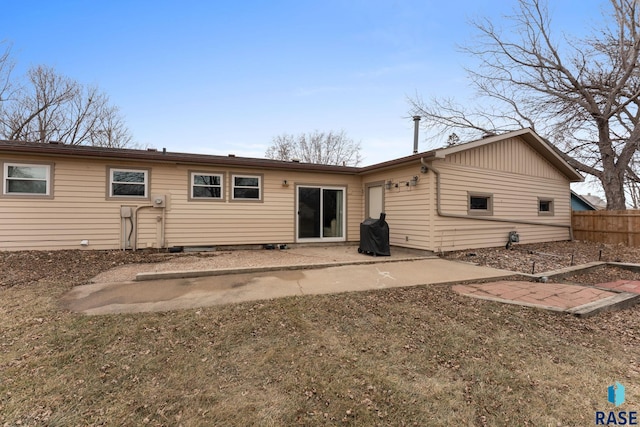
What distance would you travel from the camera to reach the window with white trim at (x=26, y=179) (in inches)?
267

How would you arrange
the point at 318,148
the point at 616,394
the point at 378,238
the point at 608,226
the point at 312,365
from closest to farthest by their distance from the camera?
the point at 616,394
the point at 312,365
the point at 378,238
the point at 608,226
the point at 318,148

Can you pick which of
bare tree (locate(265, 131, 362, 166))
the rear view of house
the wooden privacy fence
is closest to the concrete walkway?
the rear view of house

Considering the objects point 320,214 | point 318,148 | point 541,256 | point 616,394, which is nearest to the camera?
point 616,394

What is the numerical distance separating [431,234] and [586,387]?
536 centimetres

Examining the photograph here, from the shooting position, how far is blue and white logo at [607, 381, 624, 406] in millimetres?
2074

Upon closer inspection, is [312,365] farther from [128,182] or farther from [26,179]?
[26,179]

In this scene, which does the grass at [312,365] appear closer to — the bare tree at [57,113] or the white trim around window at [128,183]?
the white trim around window at [128,183]

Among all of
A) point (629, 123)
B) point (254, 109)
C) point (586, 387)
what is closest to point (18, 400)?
point (586, 387)

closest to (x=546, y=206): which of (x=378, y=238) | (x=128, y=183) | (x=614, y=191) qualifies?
(x=614, y=191)

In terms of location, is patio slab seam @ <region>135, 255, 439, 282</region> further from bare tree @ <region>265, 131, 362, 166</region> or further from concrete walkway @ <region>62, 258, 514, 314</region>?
bare tree @ <region>265, 131, 362, 166</region>

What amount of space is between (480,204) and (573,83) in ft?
31.5

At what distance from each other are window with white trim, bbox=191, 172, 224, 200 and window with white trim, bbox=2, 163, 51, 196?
326 centimetres

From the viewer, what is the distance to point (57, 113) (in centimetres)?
1575

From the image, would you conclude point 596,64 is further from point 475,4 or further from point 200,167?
point 200,167
